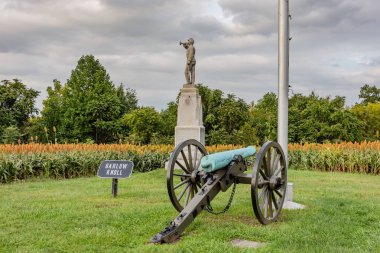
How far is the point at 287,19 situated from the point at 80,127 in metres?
30.4

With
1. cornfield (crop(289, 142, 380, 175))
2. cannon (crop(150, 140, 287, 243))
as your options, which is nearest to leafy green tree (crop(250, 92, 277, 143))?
cornfield (crop(289, 142, 380, 175))

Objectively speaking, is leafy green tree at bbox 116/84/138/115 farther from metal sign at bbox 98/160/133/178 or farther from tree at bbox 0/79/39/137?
metal sign at bbox 98/160/133/178

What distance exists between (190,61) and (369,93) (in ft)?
155

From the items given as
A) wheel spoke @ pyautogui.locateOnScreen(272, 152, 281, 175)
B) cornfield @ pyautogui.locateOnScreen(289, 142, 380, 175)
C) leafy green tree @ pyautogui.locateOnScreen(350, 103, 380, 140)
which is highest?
leafy green tree @ pyautogui.locateOnScreen(350, 103, 380, 140)

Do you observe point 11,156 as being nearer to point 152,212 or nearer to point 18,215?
point 18,215

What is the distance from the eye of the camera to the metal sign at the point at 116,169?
10031mm

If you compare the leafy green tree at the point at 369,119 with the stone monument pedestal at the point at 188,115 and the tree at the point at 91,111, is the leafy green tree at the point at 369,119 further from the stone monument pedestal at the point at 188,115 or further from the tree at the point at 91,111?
the stone monument pedestal at the point at 188,115

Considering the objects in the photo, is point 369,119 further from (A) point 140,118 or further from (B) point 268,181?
(B) point 268,181

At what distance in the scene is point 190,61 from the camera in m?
17.0

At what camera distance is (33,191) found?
1169cm

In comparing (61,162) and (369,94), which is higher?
(369,94)

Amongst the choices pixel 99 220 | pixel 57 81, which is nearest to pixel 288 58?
pixel 99 220

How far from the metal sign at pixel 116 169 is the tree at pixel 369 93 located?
52.8m

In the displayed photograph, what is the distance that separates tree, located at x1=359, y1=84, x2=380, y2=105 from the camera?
2282 inches
